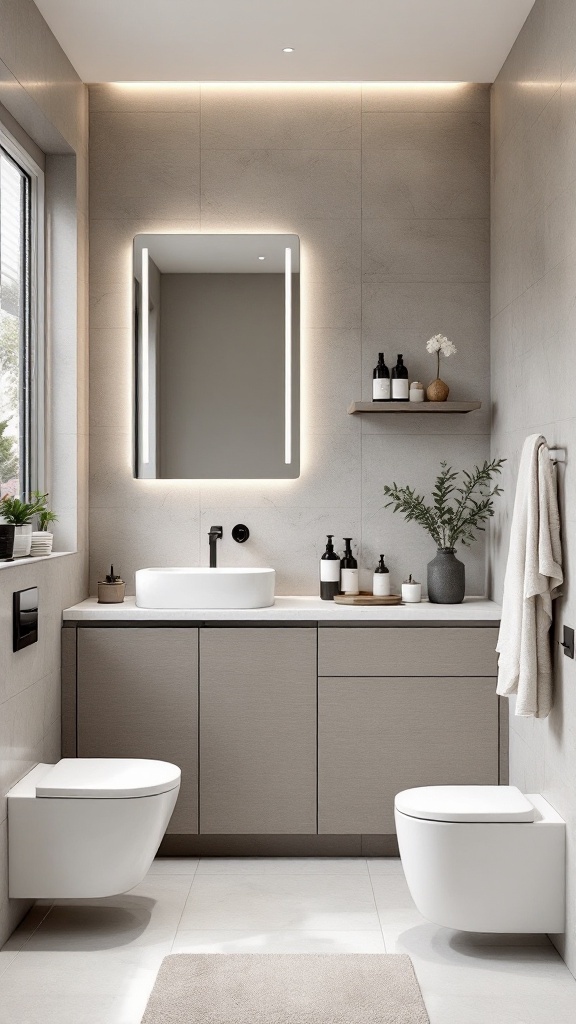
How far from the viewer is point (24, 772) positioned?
284cm

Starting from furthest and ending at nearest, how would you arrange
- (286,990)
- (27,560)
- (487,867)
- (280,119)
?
(280,119), (27,560), (487,867), (286,990)

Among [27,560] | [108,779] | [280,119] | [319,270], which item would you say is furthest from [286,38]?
[108,779]

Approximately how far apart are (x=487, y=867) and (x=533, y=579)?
0.80m

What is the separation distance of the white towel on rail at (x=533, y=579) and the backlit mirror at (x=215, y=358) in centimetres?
118

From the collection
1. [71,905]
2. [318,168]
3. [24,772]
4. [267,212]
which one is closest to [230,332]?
[267,212]

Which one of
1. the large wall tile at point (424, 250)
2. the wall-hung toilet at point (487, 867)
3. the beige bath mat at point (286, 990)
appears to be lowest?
the beige bath mat at point (286, 990)

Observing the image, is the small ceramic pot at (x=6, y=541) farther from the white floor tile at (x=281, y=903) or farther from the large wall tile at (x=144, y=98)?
the large wall tile at (x=144, y=98)

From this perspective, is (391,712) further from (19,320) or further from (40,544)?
(19,320)

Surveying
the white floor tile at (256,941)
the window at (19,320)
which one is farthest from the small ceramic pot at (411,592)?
the window at (19,320)

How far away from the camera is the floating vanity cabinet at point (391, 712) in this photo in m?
3.27

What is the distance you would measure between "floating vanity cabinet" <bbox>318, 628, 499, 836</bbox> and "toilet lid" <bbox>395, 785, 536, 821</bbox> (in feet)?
1.59

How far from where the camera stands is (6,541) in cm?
277

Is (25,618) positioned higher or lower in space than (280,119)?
lower

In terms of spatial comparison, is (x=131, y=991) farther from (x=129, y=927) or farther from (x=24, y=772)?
(x=24, y=772)
